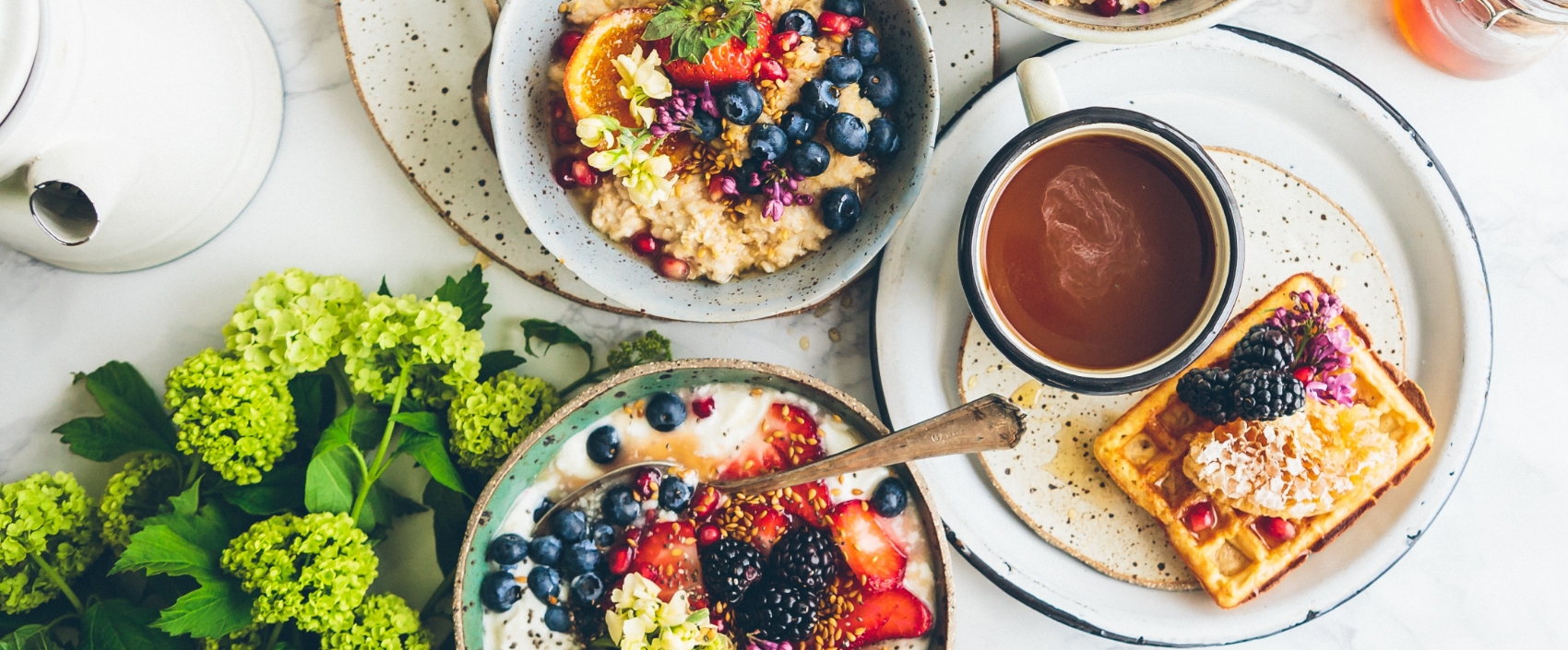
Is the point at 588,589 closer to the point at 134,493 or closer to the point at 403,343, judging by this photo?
the point at 403,343

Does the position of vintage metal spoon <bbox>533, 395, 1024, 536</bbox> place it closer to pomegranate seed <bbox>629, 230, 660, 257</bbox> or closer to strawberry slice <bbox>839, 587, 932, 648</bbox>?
strawberry slice <bbox>839, 587, 932, 648</bbox>

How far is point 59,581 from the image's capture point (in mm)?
1469

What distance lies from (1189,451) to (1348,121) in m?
0.67

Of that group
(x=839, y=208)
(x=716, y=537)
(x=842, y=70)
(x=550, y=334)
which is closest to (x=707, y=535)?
(x=716, y=537)

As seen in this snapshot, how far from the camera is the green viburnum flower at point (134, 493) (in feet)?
4.98

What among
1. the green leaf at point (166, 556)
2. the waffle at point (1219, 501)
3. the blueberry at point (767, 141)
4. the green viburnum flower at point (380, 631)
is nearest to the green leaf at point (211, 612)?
the green leaf at point (166, 556)

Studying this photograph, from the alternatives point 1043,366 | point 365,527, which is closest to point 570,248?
point 365,527

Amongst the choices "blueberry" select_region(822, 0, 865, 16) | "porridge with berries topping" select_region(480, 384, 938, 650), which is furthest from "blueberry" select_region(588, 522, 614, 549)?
"blueberry" select_region(822, 0, 865, 16)

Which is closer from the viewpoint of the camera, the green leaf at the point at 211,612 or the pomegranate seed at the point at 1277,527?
the green leaf at the point at 211,612

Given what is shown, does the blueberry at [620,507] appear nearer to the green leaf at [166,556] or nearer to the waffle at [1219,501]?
the green leaf at [166,556]

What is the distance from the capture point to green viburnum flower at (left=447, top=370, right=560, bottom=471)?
1519mm

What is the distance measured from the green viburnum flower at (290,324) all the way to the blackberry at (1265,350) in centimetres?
150

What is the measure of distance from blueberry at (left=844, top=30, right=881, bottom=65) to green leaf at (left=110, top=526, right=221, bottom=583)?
51.2 inches

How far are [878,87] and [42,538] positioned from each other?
1513 mm
